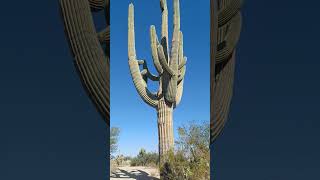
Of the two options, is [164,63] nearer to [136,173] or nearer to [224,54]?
[224,54]

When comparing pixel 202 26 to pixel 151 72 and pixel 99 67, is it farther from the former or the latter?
pixel 99 67

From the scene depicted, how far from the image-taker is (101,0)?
20.1ft

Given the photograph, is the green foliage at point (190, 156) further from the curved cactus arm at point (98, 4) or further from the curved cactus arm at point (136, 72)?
the curved cactus arm at point (98, 4)

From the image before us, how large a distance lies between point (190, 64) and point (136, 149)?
4.15ft

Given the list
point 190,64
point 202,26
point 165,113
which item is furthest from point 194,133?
point 202,26

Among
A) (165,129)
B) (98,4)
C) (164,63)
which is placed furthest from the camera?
(164,63)

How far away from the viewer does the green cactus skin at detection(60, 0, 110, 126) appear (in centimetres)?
588

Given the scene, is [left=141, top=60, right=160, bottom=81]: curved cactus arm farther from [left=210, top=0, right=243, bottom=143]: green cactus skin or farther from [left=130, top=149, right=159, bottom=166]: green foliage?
[left=130, top=149, right=159, bottom=166]: green foliage

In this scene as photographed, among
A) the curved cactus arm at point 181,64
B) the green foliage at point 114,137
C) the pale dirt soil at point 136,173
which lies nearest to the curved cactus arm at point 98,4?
the curved cactus arm at point 181,64

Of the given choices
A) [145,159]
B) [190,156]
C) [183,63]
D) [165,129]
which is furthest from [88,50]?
[190,156]

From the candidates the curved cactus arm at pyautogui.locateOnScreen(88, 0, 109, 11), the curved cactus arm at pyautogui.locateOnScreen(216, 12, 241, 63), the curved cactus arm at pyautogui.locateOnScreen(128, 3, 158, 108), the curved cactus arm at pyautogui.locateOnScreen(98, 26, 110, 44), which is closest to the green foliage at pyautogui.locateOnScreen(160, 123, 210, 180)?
the curved cactus arm at pyautogui.locateOnScreen(128, 3, 158, 108)

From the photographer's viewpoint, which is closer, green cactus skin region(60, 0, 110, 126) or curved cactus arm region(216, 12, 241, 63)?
green cactus skin region(60, 0, 110, 126)

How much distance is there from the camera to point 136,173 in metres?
6.48

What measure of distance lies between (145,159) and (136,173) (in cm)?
31
